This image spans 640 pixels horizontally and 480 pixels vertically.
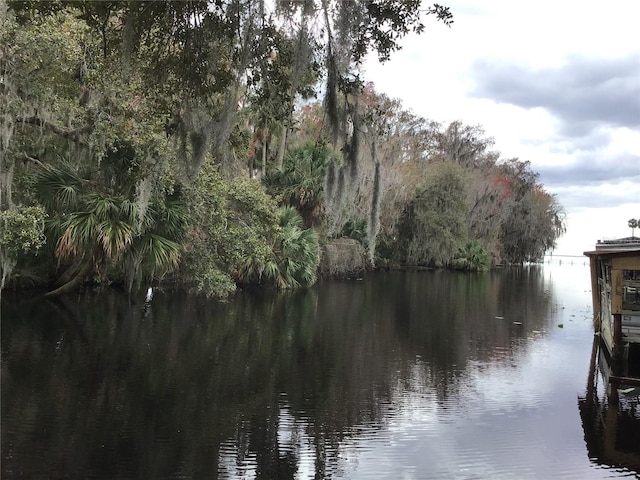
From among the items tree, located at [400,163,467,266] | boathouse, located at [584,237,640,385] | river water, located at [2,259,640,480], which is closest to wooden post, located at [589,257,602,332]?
river water, located at [2,259,640,480]

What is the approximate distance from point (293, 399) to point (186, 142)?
390cm

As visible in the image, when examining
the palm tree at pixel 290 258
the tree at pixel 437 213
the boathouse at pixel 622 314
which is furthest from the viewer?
the tree at pixel 437 213

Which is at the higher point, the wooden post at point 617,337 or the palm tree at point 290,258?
the palm tree at point 290,258

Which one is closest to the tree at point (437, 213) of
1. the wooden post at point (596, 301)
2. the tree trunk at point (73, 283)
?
the wooden post at point (596, 301)

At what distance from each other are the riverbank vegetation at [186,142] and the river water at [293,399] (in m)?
2.06

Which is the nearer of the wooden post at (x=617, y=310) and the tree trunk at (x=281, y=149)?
the wooden post at (x=617, y=310)

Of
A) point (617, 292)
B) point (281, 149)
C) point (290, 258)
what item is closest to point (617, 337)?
point (617, 292)

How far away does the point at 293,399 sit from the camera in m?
8.07

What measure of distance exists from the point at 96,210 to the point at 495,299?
51.4 feet

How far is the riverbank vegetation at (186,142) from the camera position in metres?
5.38

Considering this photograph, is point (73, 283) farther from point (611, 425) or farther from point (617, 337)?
point (611, 425)

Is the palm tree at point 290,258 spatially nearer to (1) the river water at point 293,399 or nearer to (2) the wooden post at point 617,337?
(1) the river water at point 293,399

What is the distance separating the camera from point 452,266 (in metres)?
40.1

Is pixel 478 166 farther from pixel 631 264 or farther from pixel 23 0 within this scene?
pixel 23 0
